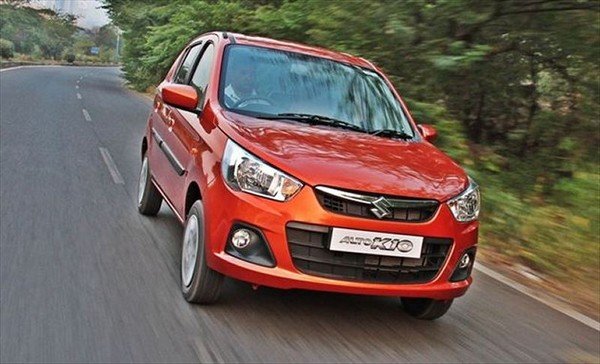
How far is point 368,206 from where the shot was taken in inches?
151

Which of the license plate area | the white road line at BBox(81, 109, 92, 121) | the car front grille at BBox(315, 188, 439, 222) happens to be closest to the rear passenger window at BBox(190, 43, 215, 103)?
the car front grille at BBox(315, 188, 439, 222)

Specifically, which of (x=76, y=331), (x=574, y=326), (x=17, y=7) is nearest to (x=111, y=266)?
(x=76, y=331)

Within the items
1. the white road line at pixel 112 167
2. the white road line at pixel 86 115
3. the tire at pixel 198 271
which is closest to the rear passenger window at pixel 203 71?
the tire at pixel 198 271

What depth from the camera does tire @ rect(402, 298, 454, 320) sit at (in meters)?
4.46

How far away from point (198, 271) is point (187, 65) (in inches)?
98.8

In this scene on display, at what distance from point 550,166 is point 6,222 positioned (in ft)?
25.0

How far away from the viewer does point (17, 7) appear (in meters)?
90.0

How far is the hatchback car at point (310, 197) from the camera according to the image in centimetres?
385

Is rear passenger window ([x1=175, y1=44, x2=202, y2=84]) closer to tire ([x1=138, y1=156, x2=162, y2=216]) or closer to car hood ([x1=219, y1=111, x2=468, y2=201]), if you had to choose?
tire ([x1=138, y1=156, x2=162, y2=216])

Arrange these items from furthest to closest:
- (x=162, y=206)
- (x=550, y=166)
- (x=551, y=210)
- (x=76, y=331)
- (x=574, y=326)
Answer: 1. (x=550, y=166)
2. (x=551, y=210)
3. (x=162, y=206)
4. (x=574, y=326)
5. (x=76, y=331)

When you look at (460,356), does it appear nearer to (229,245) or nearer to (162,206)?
(229,245)

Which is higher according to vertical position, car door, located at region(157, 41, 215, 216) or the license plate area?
car door, located at region(157, 41, 215, 216)

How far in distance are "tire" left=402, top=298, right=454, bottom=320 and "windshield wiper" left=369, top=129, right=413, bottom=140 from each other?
3.78ft

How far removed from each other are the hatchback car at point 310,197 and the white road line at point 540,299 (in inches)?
50.6
